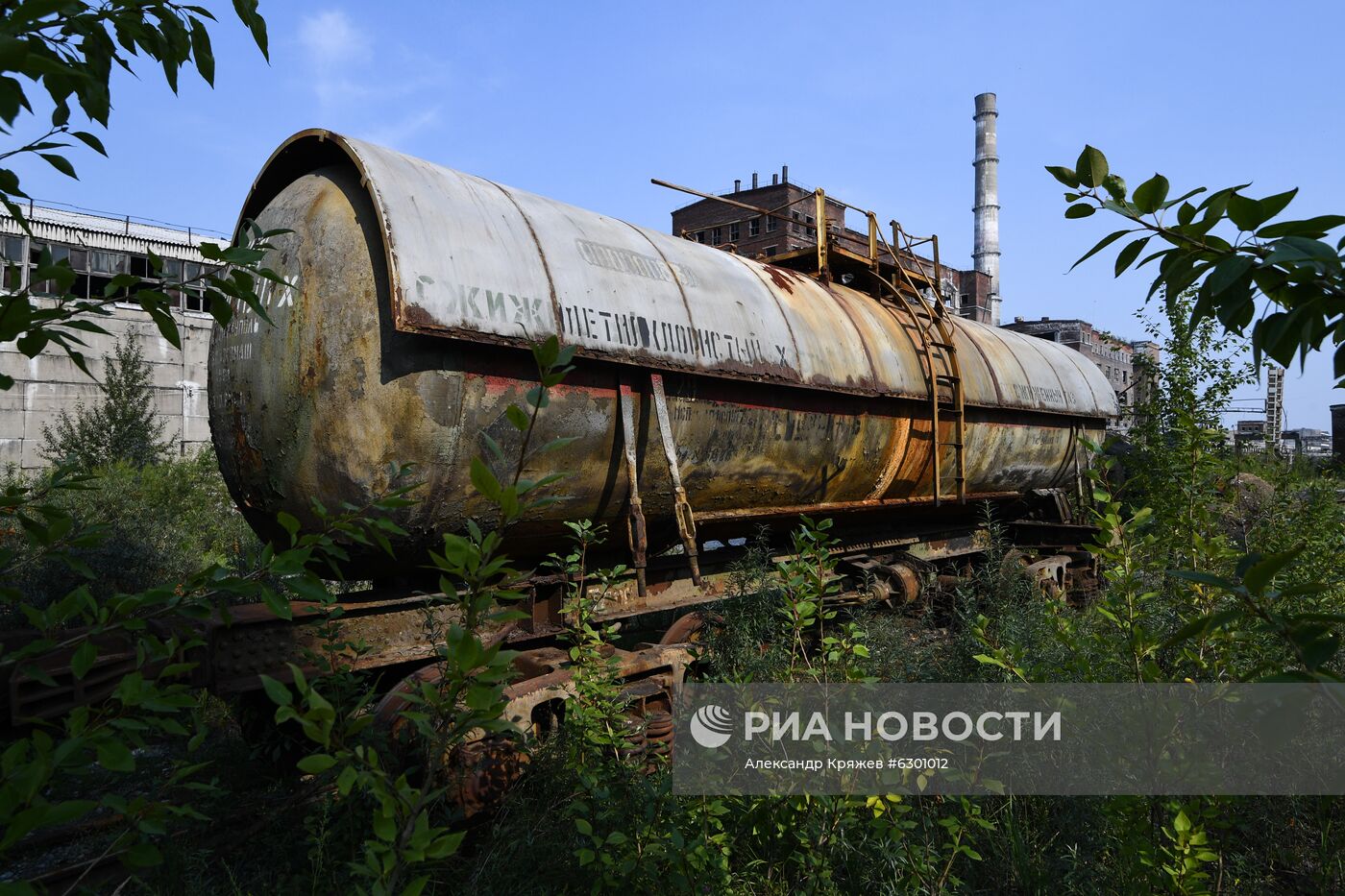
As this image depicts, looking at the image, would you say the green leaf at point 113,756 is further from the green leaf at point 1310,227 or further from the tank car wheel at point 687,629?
the tank car wheel at point 687,629

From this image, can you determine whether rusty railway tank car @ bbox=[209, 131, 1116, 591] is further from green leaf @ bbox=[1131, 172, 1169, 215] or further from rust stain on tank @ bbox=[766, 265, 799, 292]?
green leaf @ bbox=[1131, 172, 1169, 215]

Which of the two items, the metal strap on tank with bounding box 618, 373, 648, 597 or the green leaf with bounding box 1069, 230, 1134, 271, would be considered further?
the metal strap on tank with bounding box 618, 373, 648, 597

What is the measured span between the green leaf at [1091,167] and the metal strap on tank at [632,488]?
12.0 ft

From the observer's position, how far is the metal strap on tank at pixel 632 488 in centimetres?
495

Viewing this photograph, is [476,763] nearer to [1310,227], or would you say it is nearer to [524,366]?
[524,366]

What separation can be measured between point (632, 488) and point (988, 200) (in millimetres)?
46896

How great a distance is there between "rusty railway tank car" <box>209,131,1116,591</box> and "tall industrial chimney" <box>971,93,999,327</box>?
143ft

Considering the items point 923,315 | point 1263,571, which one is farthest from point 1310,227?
point 923,315

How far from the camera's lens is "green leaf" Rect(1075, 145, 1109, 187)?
1435 mm

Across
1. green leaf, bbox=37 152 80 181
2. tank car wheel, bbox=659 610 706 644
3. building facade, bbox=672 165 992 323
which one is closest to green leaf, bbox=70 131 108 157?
green leaf, bbox=37 152 80 181

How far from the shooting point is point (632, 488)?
5004 mm

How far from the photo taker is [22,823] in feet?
4.09

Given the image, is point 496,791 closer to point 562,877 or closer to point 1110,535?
point 562,877

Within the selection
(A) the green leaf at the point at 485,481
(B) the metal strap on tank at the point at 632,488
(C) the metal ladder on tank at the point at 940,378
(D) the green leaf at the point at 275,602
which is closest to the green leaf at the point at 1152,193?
(A) the green leaf at the point at 485,481
